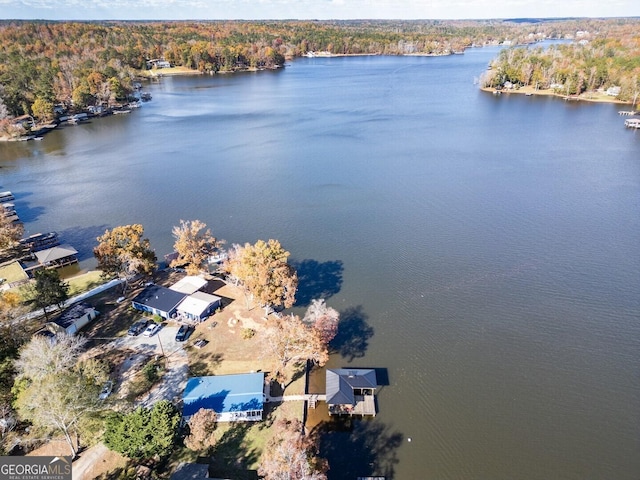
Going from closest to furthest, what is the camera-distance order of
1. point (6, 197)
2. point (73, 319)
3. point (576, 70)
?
point (73, 319), point (6, 197), point (576, 70)

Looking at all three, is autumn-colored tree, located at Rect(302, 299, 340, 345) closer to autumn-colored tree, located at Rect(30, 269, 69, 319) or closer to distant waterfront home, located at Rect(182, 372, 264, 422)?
distant waterfront home, located at Rect(182, 372, 264, 422)

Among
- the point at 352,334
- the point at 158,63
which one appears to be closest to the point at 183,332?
the point at 352,334

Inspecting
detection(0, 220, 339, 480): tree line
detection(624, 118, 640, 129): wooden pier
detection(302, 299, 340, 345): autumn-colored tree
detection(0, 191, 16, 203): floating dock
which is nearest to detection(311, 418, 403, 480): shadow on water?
detection(0, 220, 339, 480): tree line

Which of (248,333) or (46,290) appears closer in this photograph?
(248,333)

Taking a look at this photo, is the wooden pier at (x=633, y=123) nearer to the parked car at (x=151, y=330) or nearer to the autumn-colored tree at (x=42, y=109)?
the parked car at (x=151, y=330)

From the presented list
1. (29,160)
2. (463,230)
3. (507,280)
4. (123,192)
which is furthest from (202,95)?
(507,280)

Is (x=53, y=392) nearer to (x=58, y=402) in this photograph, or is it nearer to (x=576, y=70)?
(x=58, y=402)
